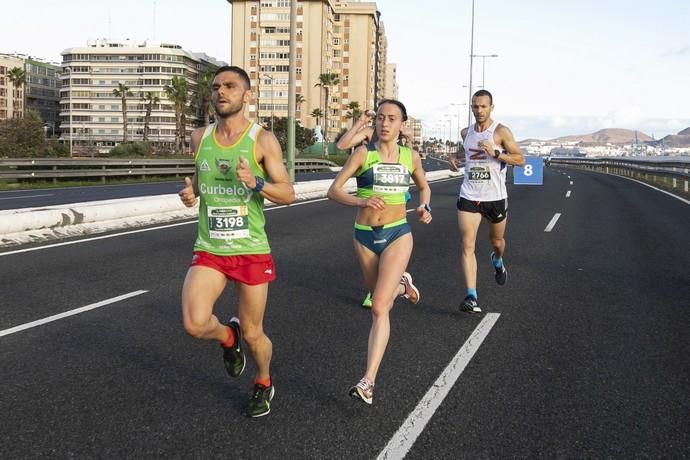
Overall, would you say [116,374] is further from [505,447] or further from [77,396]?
[505,447]

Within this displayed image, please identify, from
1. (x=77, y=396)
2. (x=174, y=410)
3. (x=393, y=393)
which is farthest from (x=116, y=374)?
(x=393, y=393)

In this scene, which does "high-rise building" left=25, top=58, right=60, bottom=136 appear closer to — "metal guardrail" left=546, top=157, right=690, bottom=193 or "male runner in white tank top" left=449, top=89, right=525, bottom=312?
"metal guardrail" left=546, top=157, right=690, bottom=193

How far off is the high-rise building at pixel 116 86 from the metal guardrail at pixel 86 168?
108553mm

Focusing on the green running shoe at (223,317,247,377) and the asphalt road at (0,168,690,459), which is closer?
the asphalt road at (0,168,690,459)

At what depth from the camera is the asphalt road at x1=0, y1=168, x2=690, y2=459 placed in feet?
12.2

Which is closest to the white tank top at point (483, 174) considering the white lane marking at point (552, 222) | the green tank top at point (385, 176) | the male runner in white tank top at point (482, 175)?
the male runner in white tank top at point (482, 175)

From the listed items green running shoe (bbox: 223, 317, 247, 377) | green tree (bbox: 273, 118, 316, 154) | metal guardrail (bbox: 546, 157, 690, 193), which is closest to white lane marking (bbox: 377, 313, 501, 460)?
green running shoe (bbox: 223, 317, 247, 377)

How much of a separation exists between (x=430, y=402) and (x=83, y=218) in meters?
9.89

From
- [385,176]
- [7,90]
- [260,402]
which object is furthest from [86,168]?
[7,90]

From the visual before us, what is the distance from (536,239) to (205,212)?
9684 mm

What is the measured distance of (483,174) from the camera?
7352mm

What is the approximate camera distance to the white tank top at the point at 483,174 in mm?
7320

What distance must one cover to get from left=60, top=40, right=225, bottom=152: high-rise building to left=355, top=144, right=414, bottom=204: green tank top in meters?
141

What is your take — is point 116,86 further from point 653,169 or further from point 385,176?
point 385,176
